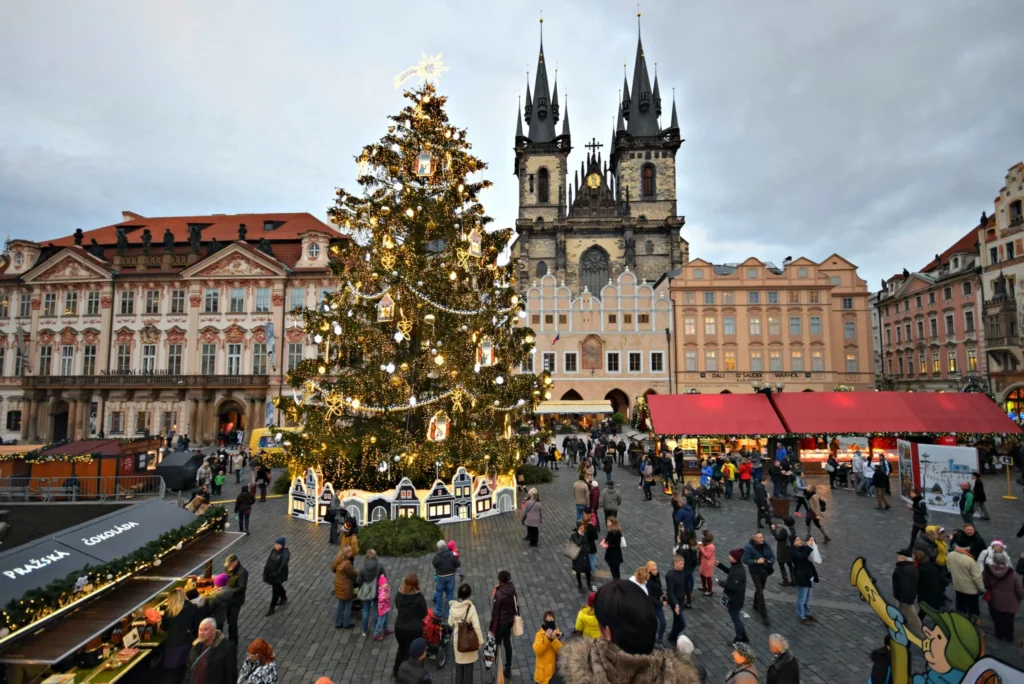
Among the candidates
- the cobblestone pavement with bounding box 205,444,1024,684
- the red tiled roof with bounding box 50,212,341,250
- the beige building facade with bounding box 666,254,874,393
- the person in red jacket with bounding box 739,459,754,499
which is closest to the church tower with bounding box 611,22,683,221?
the beige building facade with bounding box 666,254,874,393

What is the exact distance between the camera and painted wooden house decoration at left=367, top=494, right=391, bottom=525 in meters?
14.0

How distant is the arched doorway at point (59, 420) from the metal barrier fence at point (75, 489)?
23603 mm

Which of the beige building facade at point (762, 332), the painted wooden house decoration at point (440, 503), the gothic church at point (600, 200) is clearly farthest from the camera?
the gothic church at point (600, 200)

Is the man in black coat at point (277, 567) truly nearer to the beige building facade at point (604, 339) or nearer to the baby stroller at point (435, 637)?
the baby stroller at point (435, 637)

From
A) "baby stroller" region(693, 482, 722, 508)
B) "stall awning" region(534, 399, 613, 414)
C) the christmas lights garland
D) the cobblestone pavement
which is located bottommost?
the cobblestone pavement

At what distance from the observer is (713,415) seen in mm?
22906

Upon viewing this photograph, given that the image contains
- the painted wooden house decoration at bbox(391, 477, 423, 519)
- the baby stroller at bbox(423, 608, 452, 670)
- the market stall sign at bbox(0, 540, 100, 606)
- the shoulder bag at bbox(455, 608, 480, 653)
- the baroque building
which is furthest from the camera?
the baroque building

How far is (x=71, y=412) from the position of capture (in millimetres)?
34281

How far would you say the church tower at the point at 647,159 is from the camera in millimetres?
60375

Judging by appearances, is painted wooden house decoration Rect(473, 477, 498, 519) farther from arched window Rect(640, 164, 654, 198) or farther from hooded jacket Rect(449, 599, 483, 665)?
arched window Rect(640, 164, 654, 198)

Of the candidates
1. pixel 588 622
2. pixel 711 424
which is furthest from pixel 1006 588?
pixel 711 424

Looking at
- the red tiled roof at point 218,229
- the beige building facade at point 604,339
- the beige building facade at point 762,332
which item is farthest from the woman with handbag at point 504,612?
the beige building facade at point 762,332

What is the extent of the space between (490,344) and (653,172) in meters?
54.0

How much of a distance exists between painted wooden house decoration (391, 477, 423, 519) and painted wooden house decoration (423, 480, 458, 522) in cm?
27
